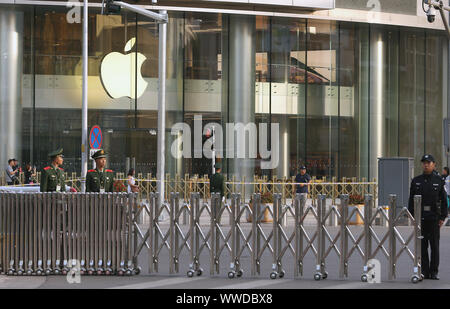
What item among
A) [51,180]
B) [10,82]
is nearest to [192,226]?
[51,180]

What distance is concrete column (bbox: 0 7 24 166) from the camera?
124 ft

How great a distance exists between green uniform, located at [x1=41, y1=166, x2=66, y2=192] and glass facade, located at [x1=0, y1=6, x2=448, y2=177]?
76.5 ft

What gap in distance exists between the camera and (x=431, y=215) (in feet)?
44.5

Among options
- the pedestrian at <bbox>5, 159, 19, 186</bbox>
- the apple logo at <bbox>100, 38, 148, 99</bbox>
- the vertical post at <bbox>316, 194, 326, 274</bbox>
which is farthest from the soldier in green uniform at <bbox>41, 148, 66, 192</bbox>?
the apple logo at <bbox>100, 38, 148, 99</bbox>

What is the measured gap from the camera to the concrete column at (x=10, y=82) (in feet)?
124

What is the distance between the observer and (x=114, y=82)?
38844 mm

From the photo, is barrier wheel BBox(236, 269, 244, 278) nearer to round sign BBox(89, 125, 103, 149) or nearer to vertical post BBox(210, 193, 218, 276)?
vertical post BBox(210, 193, 218, 276)

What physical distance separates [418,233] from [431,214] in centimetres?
67

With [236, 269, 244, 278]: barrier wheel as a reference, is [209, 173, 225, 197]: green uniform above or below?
above

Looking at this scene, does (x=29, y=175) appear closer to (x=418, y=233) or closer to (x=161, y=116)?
(x=161, y=116)

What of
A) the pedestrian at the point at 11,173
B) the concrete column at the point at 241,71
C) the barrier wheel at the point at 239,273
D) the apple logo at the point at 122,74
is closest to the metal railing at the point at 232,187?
the pedestrian at the point at 11,173

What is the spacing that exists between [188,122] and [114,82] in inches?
145
